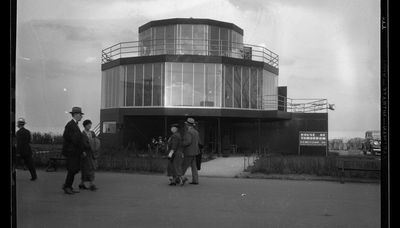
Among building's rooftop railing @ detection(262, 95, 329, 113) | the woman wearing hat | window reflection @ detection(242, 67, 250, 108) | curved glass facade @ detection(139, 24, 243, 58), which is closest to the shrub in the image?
building's rooftop railing @ detection(262, 95, 329, 113)

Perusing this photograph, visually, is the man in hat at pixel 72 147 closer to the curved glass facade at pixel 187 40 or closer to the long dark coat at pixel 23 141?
the long dark coat at pixel 23 141

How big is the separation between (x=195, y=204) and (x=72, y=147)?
1.28 meters

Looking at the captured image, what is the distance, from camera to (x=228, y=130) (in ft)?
8.29

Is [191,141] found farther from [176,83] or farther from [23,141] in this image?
[23,141]

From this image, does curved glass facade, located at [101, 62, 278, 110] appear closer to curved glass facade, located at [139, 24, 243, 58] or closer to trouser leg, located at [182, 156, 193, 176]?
curved glass facade, located at [139, 24, 243, 58]

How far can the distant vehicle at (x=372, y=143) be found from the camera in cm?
193

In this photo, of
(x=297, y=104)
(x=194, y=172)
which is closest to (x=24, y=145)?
(x=194, y=172)

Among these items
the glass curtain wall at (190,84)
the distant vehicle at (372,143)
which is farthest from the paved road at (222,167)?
the distant vehicle at (372,143)

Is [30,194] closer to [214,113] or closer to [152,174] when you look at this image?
[152,174]

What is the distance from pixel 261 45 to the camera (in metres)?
2.40

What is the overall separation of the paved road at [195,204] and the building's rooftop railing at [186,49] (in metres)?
0.84

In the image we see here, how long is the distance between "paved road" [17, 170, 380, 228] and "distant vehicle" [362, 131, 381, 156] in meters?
0.19

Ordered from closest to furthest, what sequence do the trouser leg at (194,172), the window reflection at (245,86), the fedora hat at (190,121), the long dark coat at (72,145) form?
the long dark coat at (72,145) → the fedora hat at (190,121) → the window reflection at (245,86) → the trouser leg at (194,172)
